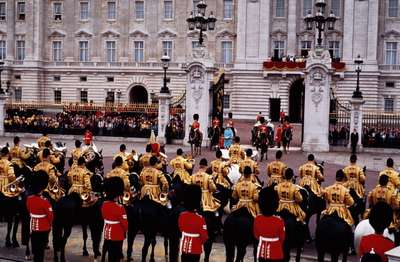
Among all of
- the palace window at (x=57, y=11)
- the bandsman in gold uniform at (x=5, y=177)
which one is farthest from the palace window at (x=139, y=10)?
the bandsman in gold uniform at (x=5, y=177)

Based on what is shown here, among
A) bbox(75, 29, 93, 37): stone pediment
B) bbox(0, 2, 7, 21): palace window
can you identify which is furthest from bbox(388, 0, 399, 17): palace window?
bbox(0, 2, 7, 21): palace window

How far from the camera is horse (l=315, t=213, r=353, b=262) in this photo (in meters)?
10.3

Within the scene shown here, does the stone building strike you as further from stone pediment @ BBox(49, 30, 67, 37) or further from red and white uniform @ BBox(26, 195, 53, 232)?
red and white uniform @ BBox(26, 195, 53, 232)

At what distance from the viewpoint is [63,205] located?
38.2ft

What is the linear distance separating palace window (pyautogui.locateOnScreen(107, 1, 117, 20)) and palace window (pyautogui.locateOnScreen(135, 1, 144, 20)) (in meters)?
2.29

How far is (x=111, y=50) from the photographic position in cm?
6128

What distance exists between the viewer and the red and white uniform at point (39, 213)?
414 inches

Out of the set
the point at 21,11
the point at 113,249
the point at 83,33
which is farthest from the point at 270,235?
the point at 21,11

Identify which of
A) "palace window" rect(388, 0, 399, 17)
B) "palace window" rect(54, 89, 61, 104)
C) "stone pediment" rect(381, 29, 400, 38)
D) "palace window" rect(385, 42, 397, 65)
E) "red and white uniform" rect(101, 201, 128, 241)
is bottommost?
"red and white uniform" rect(101, 201, 128, 241)

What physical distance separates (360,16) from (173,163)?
41.8 meters

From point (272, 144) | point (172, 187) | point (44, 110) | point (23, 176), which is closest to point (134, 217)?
point (172, 187)

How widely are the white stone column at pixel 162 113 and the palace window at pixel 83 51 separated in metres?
32.1

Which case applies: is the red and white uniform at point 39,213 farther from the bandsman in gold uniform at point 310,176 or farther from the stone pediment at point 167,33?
the stone pediment at point 167,33

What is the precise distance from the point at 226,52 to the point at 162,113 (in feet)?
88.9
